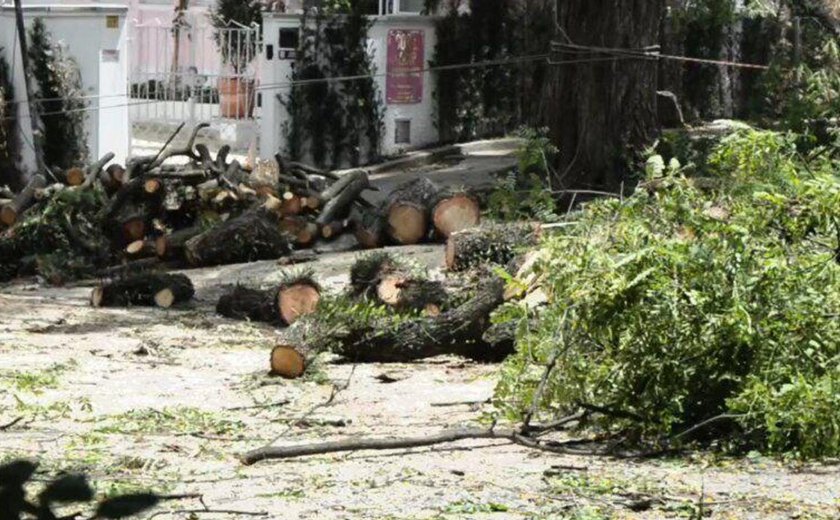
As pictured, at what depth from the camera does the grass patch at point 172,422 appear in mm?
8078

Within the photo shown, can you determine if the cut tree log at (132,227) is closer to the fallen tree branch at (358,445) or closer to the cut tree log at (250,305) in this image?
the cut tree log at (250,305)

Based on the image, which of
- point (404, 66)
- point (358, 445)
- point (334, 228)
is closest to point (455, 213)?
point (334, 228)

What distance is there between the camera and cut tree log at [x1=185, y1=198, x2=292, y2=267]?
15.2m

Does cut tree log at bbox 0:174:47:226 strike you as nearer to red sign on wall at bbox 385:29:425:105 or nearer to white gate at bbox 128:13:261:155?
white gate at bbox 128:13:261:155

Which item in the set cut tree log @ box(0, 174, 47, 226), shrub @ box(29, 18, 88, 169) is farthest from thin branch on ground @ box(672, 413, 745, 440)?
shrub @ box(29, 18, 88, 169)

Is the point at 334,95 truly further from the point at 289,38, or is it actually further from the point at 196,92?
the point at 196,92

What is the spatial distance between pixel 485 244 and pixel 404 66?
11.0 metres

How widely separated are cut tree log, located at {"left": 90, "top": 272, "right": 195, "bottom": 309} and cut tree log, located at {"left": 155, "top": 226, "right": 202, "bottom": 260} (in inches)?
79.6

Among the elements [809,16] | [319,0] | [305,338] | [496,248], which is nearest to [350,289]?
[496,248]

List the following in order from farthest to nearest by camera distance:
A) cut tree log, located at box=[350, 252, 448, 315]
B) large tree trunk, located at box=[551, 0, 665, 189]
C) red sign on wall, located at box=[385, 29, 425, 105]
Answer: red sign on wall, located at box=[385, 29, 425, 105] → large tree trunk, located at box=[551, 0, 665, 189] → cut tree log, located at box=[350, 252, 448, 315]

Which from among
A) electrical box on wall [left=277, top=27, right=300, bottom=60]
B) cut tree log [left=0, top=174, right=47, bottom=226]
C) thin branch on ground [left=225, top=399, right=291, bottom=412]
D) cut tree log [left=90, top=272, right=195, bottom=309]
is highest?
electrical box on wall [left=277, top=27, right=300, bottom=60]

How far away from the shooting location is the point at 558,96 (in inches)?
650

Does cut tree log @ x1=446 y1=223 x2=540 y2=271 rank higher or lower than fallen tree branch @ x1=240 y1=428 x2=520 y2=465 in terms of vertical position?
higher

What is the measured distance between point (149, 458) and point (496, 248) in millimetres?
5602
